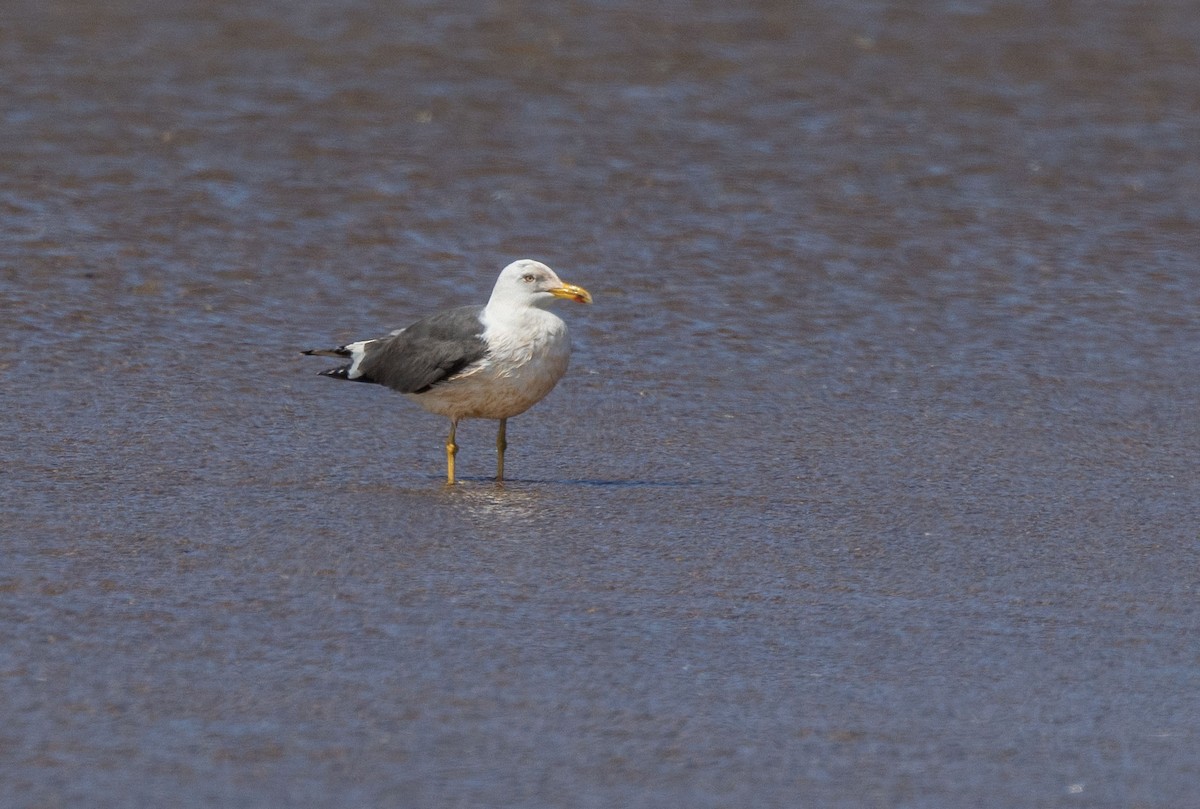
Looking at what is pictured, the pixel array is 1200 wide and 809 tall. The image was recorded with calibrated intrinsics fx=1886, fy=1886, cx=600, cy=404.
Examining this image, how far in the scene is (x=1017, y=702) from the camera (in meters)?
4.68

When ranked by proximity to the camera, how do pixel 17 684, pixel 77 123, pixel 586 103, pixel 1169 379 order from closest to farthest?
pixel 17 684 < pixel 1169 379 < pixel 77 123 < pixel 586 103

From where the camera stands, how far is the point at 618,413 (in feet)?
26.1

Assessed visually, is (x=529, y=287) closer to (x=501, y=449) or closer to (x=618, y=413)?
(x=501, y=449)

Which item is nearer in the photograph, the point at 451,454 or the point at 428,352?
the point at 451,454

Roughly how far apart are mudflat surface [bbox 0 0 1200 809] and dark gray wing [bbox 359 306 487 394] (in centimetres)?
30

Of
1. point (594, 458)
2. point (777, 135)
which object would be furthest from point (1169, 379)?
point (777, 135)

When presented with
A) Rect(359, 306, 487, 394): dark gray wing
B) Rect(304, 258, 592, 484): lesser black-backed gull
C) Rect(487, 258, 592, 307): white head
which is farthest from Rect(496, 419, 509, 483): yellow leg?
Rect(487, 258, 592, 307): white head

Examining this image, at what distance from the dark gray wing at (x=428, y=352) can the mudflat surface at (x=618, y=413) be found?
296 millimetres

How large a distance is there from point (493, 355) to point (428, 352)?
317mm

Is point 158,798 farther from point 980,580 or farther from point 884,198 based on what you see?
point 884,198

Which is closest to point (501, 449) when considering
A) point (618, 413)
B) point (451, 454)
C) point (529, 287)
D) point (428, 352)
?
point (451, 454)

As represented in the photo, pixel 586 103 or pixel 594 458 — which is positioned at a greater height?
pixel 586 103

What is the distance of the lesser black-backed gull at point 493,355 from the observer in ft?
23.6

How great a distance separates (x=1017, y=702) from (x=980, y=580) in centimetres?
110
